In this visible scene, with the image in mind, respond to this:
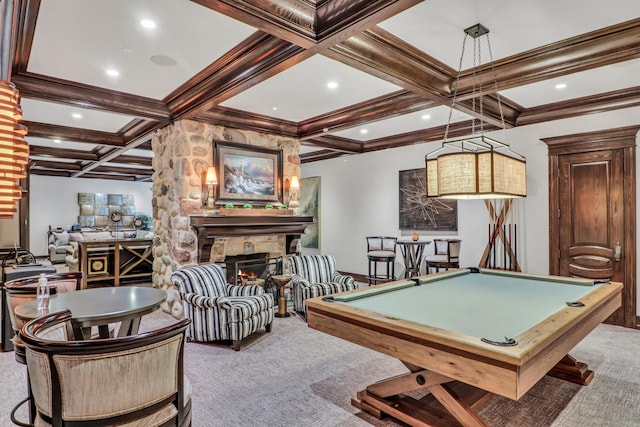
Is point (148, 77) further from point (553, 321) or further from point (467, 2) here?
point (553, 321)

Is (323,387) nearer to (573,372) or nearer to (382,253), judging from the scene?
(573,372)

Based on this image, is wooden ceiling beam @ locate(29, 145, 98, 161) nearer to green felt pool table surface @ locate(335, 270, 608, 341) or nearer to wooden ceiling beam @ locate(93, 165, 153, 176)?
wooden ceiling beam @ locate(93, 165, 153, 176)

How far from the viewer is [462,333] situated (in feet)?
6.14

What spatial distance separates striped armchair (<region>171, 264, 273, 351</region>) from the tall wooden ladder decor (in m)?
3.47

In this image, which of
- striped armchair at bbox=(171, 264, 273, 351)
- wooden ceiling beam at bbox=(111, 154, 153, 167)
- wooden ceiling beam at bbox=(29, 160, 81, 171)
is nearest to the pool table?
striped armchair at bbox=(171, 264, 273, 351)

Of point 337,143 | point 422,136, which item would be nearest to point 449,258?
point 422,136

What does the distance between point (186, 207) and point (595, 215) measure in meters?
5.26

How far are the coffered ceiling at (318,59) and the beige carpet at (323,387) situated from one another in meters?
2.57

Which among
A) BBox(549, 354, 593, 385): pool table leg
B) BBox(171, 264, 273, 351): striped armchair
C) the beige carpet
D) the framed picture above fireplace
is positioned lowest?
the beige carpet

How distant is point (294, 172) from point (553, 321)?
175 inches

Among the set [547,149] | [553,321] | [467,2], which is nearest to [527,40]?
[467,2]

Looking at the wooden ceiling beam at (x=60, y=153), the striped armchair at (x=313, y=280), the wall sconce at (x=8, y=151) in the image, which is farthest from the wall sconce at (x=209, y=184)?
the wooden ceiling beam at (x=60, y=153)

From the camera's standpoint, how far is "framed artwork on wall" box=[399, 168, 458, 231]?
6.16 m

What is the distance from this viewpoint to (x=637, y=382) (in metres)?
2.99
